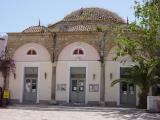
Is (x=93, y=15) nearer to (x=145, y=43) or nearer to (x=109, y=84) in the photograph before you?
(x=109, y=84)

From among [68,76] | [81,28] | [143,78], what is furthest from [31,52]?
[143,78]

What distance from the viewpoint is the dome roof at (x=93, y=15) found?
123 feet

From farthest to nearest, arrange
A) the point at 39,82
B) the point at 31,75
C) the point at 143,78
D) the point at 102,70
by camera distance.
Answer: the point at 31,75 → the point at 39,82 → the point at 102,70 → the point at 143,78

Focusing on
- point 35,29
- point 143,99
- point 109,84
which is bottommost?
point 143,99

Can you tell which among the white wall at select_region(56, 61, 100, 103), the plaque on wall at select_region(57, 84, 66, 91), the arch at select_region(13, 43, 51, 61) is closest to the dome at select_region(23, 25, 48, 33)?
the arch at select_region(13, 43, 51, 61)

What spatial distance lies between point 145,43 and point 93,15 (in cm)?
1532

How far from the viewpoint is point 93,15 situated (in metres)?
38.0

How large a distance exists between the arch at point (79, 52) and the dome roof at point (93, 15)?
16.6ft

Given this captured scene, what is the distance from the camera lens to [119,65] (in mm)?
31906

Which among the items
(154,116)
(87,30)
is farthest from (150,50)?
(87,30)

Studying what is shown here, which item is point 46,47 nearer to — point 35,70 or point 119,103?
point 35,70

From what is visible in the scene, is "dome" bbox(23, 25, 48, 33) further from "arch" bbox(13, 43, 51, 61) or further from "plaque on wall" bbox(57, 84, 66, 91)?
"plaque on wall" bbox(57, 84, 66, 91)

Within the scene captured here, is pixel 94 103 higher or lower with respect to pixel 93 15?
lower

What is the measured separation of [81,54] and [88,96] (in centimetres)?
364
